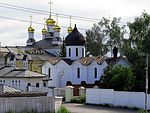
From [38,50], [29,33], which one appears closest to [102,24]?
[38,50]

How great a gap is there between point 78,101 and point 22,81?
39.6 feet

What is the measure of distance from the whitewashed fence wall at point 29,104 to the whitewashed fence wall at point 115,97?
27.9 feet

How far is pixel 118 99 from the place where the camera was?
43.2 meters

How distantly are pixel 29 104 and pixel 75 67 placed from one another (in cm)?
3159

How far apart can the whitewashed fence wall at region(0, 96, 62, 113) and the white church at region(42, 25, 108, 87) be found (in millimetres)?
29674

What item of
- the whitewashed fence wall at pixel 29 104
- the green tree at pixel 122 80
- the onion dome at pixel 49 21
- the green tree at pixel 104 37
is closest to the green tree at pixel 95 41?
the green tree at pixel 104 37

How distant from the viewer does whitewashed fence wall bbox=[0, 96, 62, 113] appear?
33625 millimetres

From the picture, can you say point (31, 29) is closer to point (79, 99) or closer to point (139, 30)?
point (139, 30)

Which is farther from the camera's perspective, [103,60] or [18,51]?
[18,51]

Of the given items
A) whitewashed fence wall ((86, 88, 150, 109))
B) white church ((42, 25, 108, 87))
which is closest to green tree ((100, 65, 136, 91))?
whitewashed fence wall ((86, 88, 150, 109))

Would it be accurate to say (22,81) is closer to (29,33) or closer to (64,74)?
(64,74)

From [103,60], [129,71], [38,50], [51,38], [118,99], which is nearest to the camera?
[118,99]

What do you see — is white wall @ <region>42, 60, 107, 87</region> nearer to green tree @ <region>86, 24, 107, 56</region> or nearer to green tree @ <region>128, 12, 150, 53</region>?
green tree @ <region>128, 12, 150, 53</region>

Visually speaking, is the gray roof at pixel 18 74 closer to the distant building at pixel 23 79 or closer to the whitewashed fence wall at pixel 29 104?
the distant building at pixel 23 79
